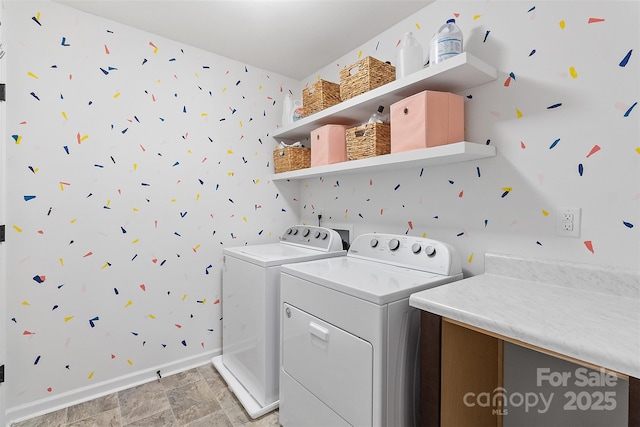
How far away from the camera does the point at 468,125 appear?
1.59m

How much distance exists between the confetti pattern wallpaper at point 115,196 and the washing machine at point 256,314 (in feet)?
0.95

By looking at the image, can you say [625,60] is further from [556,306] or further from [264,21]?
[264,21]

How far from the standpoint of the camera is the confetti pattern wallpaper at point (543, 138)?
1131mm

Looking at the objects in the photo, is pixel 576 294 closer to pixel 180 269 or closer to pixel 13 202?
pixel 180 269

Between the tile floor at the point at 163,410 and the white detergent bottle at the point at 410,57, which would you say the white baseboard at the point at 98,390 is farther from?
the white detergent bottle at the point at 410,57

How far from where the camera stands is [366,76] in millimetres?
1755

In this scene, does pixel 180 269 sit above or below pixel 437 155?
below

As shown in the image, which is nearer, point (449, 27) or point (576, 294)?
point (576, 294)

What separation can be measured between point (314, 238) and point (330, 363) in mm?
1016

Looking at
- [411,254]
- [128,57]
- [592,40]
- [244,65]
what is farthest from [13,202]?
[592,40]

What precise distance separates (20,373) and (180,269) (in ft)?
3.16

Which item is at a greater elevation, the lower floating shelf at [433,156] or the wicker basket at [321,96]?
the wicker basket at [321,96]

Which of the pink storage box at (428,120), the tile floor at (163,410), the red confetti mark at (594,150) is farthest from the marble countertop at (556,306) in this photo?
the tile floor at (163,410)

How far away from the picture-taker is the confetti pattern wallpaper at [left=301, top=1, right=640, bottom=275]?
3.71ft
